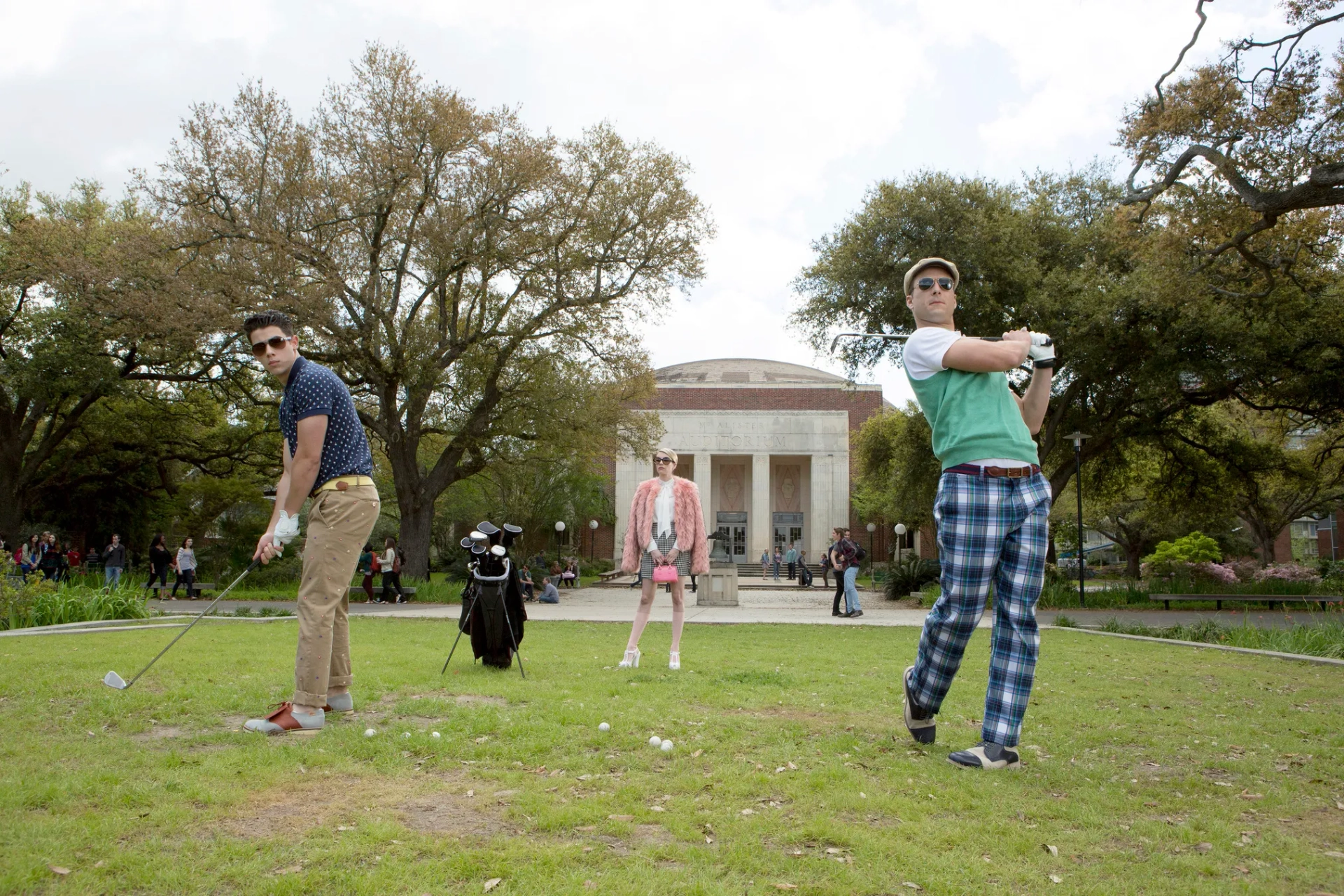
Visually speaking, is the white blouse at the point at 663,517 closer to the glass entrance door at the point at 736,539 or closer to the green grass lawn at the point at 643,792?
the green grass lawn at the point at 643,792

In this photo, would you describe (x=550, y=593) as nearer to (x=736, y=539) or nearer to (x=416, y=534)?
(x=416, y=534)

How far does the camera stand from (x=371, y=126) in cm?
2072

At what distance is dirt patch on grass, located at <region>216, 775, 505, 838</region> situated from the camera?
307 cm

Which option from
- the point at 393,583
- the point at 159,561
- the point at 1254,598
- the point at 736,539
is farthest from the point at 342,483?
the point at 736,539

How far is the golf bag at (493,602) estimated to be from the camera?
6.95 metres

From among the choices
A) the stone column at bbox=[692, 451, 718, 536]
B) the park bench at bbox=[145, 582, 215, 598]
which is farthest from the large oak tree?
the stone column at bbox=[692, 451, 718, 536]

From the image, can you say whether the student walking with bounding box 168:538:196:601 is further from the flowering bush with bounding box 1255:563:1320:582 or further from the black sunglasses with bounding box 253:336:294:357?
the flowering bush with bounding box 1255:563:1320:582

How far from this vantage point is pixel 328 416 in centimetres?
482

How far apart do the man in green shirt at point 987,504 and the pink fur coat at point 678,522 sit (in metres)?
3.30

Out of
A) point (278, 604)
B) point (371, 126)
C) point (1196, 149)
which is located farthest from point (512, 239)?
point (1196, 149)

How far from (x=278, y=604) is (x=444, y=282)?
817 centimetres

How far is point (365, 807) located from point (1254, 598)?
2119 cm

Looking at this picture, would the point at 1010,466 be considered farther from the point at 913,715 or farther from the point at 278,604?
the point at 278,604

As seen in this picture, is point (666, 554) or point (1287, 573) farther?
point (1287, 573)
